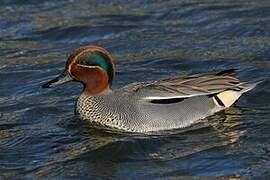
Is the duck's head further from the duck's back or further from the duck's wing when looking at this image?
the duck's wing

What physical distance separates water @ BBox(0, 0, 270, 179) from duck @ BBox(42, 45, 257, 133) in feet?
0.45

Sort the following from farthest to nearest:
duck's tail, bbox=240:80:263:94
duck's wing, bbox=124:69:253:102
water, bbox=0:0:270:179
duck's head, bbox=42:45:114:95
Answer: duck's tail, bbox=240:80:263:94
duck's head, bbox=42:45:114:95
duck's wing, bbox=124:69:253:102
water, bbox=0:0:270:179

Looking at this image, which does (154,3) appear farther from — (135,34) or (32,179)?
(32,179)

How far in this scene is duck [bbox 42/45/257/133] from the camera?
1031 cm

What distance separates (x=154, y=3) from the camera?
15.9m

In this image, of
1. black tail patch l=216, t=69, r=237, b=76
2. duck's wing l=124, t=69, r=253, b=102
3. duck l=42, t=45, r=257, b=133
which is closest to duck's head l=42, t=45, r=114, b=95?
duck l=42, t=45, r=257, b=133

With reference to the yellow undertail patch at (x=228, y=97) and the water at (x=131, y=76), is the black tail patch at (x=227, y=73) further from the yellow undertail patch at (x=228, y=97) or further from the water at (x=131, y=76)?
the water at (x=131, y=76)

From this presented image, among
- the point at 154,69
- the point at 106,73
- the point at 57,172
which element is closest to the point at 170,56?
the point at 154,69

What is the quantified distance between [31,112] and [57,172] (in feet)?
6.91

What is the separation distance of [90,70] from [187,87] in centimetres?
106

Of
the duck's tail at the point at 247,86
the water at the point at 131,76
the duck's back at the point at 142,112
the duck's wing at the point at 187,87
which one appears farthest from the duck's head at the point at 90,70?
the duck's tail at the point at 247,86

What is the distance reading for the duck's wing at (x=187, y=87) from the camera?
10.4m

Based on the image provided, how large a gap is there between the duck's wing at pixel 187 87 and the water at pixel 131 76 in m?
0.33

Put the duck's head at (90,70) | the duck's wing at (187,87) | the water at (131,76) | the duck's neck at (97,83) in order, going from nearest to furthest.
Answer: the water at (131,76)
the duck's wing at (187,87)
the duck's head at (90,70)
the duck's neck at (97,83)
